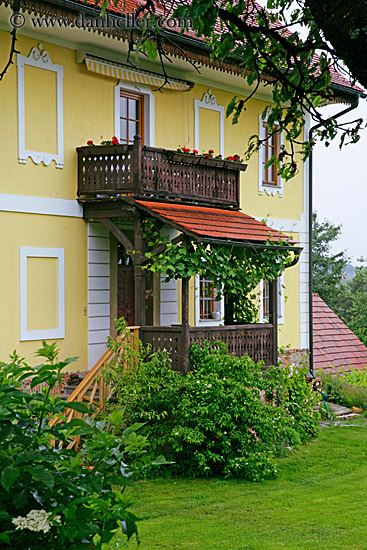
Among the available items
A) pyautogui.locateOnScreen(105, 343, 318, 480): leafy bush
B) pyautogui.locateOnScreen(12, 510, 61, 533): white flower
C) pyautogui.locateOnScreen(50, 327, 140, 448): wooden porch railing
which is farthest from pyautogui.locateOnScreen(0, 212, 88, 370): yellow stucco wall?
pyautogui.locateOnScreen(12, 510, 61, 533): white flower

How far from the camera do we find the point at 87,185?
12672mm

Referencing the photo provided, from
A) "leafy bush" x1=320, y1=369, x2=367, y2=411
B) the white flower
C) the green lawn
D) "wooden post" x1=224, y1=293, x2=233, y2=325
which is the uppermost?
"wooden post" x1=224, y1=293, x2=233, y2=325

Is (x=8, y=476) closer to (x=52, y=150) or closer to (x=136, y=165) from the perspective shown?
(x=136, y=165)

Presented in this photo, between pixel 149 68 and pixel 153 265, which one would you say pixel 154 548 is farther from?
pixel 149 68

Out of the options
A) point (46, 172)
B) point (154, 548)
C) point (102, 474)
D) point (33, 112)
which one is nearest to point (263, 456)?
point (154, 548)

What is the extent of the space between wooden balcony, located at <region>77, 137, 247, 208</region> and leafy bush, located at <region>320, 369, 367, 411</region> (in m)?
6.96

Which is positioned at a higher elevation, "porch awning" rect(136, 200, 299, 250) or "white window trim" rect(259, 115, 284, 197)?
"white window trim" rect(259, 115, 284, 197)

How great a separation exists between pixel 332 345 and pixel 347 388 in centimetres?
254

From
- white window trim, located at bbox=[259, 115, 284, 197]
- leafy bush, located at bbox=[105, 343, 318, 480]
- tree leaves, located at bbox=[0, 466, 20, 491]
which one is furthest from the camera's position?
white window trim, located at bbox=[259, 115, 284, 197]

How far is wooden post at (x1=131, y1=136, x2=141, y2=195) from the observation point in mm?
12094

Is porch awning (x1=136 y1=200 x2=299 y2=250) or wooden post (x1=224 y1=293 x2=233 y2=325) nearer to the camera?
porch awning (x1=136 y1=200 x2=299 y2=250)

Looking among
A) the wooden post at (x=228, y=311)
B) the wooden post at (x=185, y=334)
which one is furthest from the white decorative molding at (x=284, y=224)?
the wooden post at (x=185, y=334)

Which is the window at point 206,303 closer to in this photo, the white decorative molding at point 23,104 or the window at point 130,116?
the window at point 130,116

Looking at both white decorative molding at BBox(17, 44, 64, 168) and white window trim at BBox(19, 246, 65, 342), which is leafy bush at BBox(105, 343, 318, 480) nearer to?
white window trim at BBox(19, 246, 65, 342)
